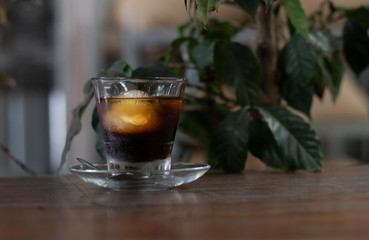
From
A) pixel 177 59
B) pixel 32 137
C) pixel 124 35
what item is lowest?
pixel 32 137

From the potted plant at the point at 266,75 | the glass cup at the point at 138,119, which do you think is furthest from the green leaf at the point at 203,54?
the glass cup at the point at 138,119

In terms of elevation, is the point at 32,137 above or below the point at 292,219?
below

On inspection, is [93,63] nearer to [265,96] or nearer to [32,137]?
[32,137]

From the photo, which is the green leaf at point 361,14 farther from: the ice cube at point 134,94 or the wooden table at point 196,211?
the ice cube at point 134,94

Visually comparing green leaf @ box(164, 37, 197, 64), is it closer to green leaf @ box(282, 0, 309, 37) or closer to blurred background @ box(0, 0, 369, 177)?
green leaf @ box(282, 0, 309, 37)

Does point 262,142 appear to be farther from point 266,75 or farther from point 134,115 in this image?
point 134,115

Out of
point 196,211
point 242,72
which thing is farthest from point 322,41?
point 196,211

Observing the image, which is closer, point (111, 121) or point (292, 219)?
point (292, 219)

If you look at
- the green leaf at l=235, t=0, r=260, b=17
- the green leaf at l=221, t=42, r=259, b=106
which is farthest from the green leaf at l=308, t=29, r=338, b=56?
the green leaf at l=235, t=0, r=260, b=17

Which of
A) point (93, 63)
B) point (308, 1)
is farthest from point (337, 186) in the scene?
point (93, 63)
